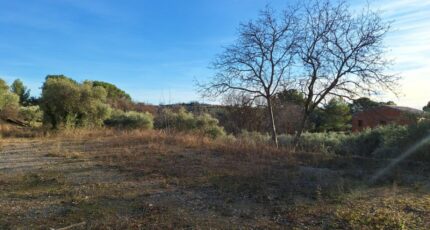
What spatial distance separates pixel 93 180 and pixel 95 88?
12067 millimetres

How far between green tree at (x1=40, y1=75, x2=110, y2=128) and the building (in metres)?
12.0

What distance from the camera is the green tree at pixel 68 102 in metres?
16.4

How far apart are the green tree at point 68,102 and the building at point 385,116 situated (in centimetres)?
1205

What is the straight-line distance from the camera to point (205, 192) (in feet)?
19.3

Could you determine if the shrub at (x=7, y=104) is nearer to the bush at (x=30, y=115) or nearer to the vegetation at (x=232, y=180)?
the bush at (x=30, y=115)

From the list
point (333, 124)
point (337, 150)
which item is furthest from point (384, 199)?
point (333, 124)

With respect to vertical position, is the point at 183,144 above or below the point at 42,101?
below

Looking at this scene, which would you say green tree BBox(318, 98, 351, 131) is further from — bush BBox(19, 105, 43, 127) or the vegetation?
bush BBox(19, 105, 43, 127)

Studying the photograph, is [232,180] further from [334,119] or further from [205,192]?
[334,119]

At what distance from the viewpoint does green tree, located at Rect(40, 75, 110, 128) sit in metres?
16.4

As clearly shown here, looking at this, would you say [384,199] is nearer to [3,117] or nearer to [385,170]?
[385,170]

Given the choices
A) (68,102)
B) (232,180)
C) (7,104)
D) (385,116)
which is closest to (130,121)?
(68,102)

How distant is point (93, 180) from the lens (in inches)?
256

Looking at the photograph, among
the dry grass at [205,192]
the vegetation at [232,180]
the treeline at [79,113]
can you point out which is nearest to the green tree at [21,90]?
the treeline at [79,113]
